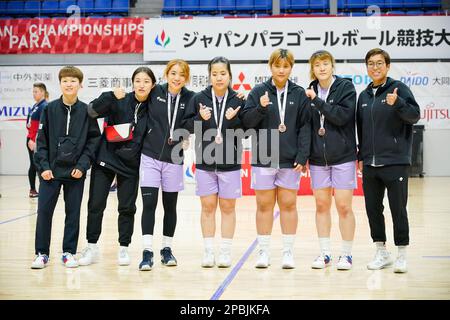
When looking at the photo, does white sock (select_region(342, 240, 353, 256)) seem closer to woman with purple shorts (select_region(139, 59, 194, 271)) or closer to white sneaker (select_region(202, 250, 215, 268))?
white sneaker (select_region(202, 250, 215, 268))

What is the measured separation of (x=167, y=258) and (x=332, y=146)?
1583mm

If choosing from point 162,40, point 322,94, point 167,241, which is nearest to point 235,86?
point 162,40

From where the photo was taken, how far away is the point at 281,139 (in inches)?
179

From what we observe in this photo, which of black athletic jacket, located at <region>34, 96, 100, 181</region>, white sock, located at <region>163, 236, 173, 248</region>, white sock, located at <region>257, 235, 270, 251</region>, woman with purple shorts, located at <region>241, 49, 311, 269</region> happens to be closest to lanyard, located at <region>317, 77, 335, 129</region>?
woman with purple shorts, located at <region>241, 49, 311, 269</region>

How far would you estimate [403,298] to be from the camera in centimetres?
375

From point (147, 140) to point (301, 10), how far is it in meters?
10.9

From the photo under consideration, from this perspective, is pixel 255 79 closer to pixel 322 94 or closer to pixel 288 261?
pixel 322 94

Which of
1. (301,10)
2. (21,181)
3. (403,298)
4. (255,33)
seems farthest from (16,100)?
(403,298)

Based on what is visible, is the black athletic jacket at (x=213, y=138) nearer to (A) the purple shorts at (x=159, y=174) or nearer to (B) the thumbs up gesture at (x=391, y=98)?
(A) the purple shorts at (x=159, y=174)

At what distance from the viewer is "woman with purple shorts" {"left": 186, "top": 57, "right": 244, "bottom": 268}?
4547 mm

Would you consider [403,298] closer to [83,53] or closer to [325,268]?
[325,268]

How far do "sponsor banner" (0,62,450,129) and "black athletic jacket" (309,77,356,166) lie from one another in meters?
9.09

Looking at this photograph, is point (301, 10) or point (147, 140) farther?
point (301, 10)
